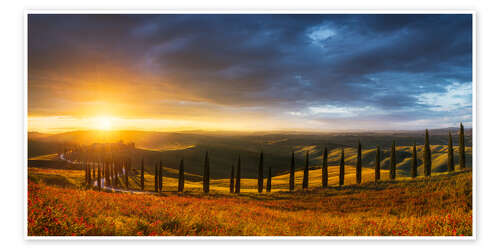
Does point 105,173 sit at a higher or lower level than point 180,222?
lower

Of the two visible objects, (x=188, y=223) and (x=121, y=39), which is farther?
(x=121, y=39)

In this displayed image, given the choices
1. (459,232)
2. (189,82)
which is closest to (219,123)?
(189,82)

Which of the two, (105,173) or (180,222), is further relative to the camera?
(105,173)

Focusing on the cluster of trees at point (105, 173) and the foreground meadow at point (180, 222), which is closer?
the foreground meadow at point (180, 222)

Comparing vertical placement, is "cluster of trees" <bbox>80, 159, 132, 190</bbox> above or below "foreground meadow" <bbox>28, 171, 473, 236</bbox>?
below

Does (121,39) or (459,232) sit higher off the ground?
(121,39)

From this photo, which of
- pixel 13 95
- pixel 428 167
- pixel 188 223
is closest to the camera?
pixel 188 223

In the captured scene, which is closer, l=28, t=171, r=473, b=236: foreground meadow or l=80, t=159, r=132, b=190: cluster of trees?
l=28, t=171, r=473, b=236: foreground meadow

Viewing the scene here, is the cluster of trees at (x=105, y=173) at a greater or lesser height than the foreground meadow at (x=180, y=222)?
lesser
